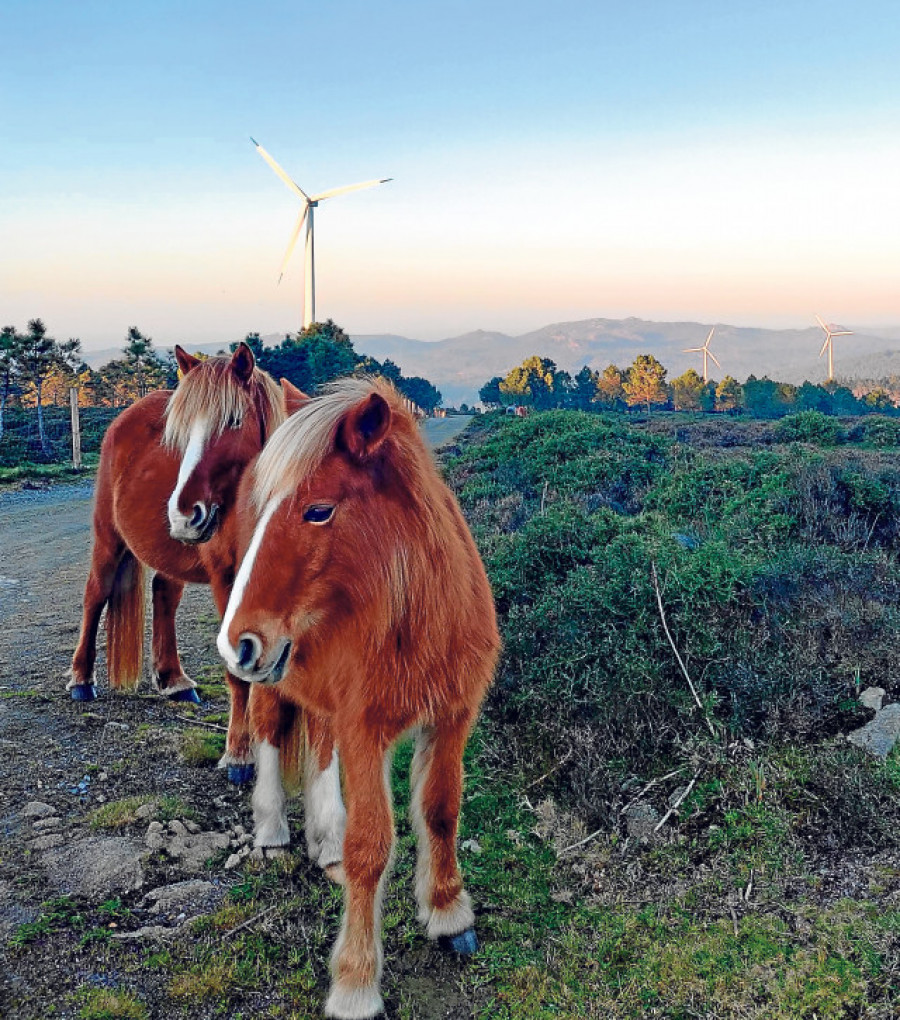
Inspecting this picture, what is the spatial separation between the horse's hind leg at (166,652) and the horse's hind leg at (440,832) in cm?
312

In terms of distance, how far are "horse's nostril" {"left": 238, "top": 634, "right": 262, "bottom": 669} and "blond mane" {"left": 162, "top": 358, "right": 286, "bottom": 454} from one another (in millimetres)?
2013

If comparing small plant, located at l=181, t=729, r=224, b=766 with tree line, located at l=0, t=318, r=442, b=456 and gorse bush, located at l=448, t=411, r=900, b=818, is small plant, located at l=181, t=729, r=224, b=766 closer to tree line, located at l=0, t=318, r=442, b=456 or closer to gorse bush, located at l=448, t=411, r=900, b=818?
gorse bush, located at l=448, t=411, r=900, b=818

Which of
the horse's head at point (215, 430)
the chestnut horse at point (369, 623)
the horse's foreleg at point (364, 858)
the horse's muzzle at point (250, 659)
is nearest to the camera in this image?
the horse's muzzle at point (250, 659)

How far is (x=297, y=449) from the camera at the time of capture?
2.60 metres

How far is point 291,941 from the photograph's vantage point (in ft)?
10.4

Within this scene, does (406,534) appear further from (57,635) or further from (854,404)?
(854,404)

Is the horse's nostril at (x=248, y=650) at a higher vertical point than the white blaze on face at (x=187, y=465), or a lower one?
lower

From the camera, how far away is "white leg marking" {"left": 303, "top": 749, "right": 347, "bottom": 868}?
3.67 metres

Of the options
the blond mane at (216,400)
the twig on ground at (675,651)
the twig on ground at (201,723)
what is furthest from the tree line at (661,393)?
the blond mane at (216,400)

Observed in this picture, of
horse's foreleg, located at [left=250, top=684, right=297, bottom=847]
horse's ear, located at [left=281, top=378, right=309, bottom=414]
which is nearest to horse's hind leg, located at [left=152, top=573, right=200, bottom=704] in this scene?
horse's foreleg, located at [left=250, top=684, right=297, bottom=847]

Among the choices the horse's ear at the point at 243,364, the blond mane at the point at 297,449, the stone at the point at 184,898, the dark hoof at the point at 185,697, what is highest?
the horse's ear at the point at 243,364

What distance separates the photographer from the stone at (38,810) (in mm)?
3961

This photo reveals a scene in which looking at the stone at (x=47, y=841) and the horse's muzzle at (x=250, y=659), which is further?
the stone at (x=47, y=841)

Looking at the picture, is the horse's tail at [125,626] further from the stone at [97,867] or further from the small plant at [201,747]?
the stone at [97,867]
